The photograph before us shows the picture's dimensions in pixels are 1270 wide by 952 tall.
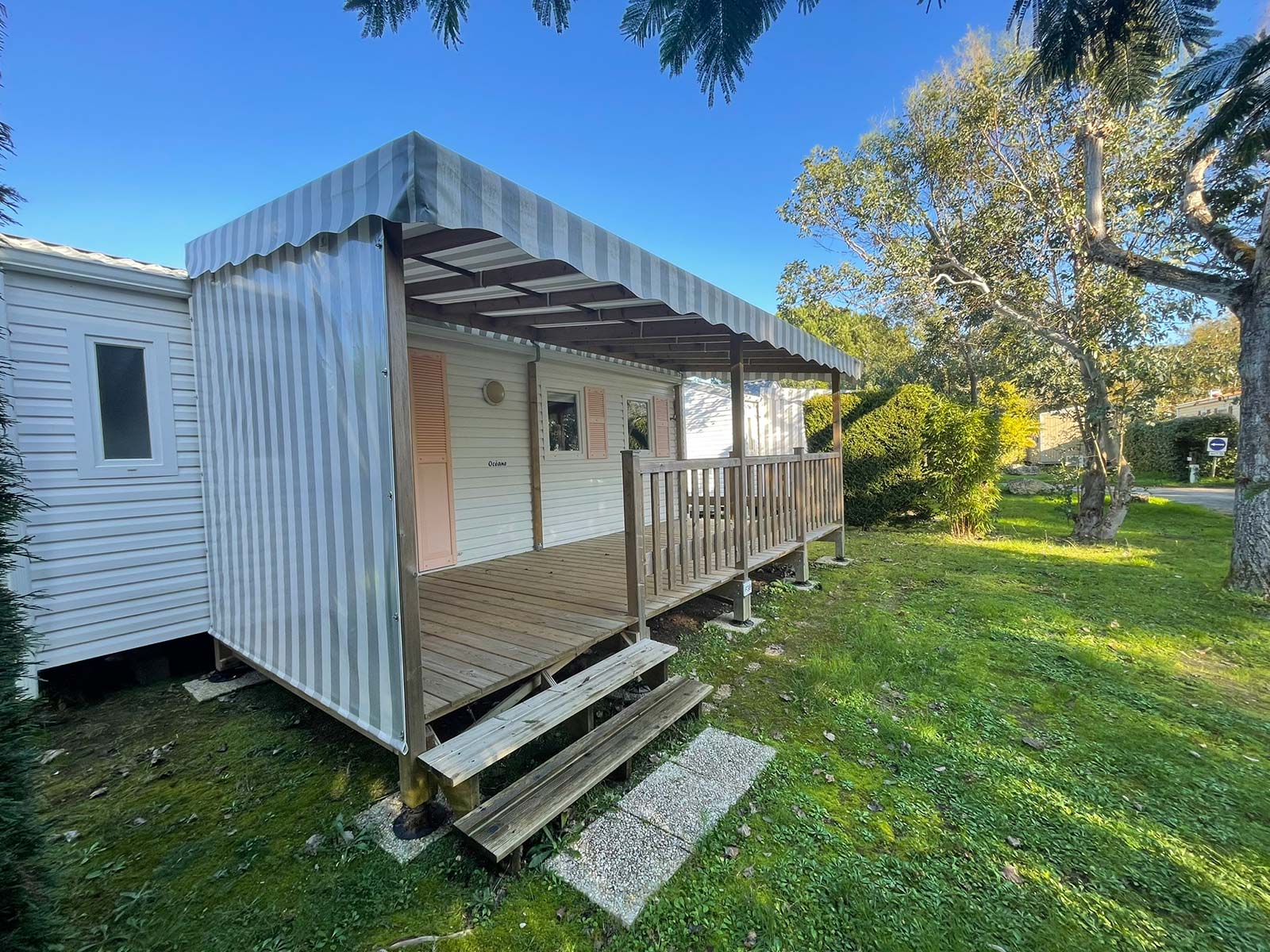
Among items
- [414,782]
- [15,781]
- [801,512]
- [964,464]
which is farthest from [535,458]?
[964,464]

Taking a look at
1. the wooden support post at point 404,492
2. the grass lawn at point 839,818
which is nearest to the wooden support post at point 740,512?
the grass lawn at point 839,818

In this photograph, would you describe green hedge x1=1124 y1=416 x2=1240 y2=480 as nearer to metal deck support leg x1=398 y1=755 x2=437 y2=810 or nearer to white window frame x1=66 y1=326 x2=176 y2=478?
metal deck support leg x1=398 y1=755 x2=437 y2=810

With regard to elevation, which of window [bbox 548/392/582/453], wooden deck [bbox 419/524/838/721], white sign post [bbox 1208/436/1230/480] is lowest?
wooden deck [bbox 419/524/838/721]

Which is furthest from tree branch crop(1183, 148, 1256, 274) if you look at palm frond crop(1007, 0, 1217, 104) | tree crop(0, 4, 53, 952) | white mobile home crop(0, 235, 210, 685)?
white mobile home crop(0, 235, 210, 685)

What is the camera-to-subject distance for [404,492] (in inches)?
83.0

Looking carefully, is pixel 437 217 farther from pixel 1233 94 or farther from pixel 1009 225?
pixel 1009 225

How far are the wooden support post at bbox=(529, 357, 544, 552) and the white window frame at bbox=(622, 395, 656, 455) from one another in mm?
1660

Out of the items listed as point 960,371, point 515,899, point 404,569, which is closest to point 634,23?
point 404,569

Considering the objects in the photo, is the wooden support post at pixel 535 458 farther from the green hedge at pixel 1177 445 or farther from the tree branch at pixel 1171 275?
the green hedge at pixel 1177 445

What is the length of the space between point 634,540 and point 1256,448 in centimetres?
675

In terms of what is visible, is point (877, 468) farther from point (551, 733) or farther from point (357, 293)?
point (357, 293)

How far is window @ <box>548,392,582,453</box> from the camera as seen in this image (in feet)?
20.9

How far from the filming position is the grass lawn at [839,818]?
181 cm

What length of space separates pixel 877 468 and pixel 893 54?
24.5ft
